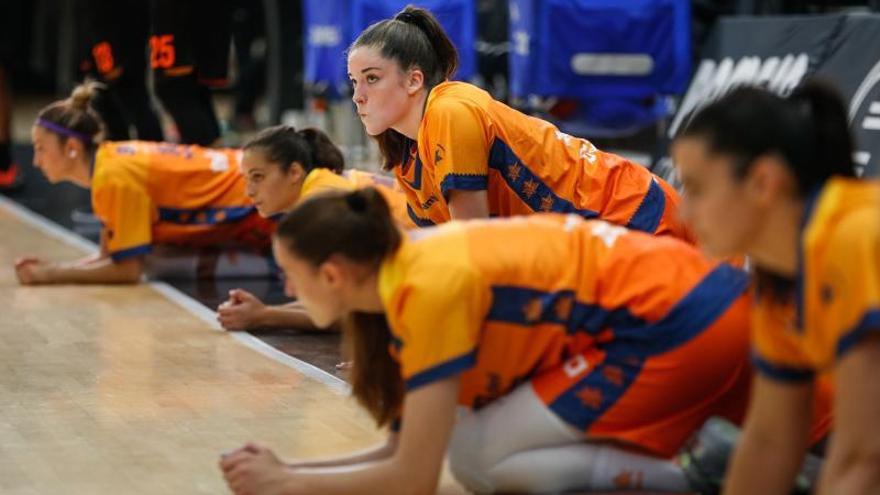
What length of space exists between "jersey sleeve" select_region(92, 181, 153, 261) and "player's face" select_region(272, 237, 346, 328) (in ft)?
7.98

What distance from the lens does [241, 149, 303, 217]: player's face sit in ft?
12.7

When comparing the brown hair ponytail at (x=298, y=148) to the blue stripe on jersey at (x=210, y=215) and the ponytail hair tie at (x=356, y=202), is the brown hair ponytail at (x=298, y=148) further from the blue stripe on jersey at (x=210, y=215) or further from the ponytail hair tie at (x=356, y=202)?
the ponytail hair tie at (x=356, y=202)

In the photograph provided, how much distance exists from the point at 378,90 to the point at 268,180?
68 cm

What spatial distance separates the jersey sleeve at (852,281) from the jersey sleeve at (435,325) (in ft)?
1.73

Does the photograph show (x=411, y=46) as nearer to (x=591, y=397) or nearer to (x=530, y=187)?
(x=530, y=187)

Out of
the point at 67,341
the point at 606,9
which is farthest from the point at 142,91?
the point at 67,341

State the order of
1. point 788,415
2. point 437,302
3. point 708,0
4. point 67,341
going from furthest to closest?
1. point 708,0
2. point 67,341
3. point 437,302
4. point 788,415

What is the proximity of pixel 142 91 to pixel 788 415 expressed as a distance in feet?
13.8

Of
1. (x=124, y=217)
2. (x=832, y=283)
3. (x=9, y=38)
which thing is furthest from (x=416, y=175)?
(x=9, y=38)

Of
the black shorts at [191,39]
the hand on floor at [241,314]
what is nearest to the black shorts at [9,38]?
the black shorts at [191,39]

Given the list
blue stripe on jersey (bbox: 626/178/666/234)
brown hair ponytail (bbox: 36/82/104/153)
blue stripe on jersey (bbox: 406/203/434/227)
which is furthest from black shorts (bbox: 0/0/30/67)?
blue stripe on jersey (bbox: 626/178/666/234)

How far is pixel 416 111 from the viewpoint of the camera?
3.32m

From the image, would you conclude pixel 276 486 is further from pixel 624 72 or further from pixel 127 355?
pixel 624 72

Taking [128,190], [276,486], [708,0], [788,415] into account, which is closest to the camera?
[788,415]
